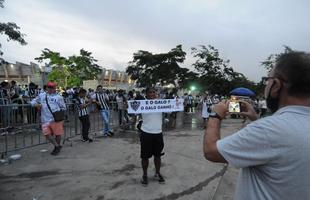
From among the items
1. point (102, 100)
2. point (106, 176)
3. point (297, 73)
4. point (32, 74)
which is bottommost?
point (106, 176)

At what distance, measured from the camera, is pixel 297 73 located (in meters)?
1.62

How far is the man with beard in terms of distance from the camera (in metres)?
1.57

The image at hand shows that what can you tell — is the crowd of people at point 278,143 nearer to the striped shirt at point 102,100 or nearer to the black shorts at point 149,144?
the black shorts at point 149,144

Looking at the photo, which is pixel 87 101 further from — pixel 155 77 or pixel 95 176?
pixel 155 77

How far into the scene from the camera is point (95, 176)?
6.48 meters

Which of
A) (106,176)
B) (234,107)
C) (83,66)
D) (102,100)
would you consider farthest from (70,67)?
(234,107)

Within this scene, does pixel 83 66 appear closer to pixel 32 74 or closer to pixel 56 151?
pixel 32 74

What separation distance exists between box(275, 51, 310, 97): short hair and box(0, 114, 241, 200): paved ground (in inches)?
163

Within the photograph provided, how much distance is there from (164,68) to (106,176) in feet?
96.9

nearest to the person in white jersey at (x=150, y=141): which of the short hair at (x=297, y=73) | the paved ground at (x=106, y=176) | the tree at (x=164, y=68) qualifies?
the paved ground at (x=106, y=176)

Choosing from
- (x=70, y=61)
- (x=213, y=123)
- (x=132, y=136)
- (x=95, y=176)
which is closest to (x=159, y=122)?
(x=95, y=176)

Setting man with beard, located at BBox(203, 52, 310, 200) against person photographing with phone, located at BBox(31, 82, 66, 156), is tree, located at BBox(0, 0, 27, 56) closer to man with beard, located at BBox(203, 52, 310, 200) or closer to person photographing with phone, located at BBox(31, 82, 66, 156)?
person photographing with phone, located at BBox(31, 82, 66, 156)

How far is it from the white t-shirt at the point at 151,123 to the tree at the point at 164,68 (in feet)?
92.7

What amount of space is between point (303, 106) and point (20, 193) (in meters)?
5.19
